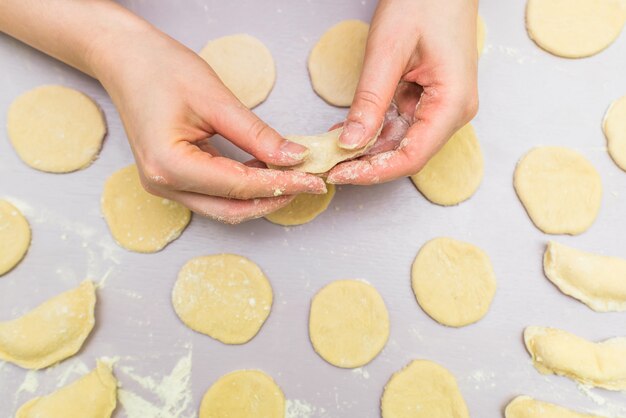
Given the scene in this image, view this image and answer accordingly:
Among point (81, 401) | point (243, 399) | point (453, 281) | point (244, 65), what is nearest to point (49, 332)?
point (81, 401)

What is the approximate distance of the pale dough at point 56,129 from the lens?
1.13 metres

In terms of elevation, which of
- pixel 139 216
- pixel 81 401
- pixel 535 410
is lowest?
pixel 81 401

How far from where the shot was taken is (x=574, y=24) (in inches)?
48.6

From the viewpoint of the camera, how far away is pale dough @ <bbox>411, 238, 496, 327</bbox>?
1.09 metres

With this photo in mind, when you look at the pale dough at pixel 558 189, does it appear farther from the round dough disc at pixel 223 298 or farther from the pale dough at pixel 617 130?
the round dough disc at pixel 223 298

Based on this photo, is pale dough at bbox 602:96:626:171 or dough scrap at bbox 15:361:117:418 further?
pale dough at bbox 602:96:626:171

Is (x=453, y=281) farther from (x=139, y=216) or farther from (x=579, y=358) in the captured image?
(x=139, y=216)

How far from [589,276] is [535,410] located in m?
0.31

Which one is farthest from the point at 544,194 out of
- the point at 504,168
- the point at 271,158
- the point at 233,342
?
the point at 233,342

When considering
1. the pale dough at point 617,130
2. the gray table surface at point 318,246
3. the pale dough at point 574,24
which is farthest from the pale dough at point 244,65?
the pale dough at point 617,130

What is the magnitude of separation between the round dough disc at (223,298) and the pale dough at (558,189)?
62 cm

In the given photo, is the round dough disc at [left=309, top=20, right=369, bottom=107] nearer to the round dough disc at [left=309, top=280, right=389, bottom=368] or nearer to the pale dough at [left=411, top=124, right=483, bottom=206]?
the pale dough at [left=411, top=124, right=483, bottom=206]

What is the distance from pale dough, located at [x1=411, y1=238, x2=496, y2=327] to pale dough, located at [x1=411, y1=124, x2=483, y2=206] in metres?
0.10

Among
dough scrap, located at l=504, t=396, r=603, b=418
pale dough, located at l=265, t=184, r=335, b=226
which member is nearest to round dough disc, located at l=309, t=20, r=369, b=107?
pale dough, located at l=265, t=184, r=335, b=226
